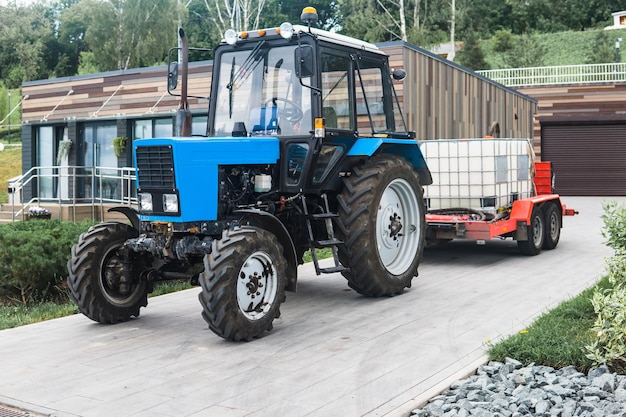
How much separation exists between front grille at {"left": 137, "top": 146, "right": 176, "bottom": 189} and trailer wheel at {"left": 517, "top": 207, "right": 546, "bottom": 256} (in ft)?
22.1

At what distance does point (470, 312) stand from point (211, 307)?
2.88m

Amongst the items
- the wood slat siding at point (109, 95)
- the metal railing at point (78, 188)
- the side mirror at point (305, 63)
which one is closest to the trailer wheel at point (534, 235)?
the side mirror at point (305, 63)

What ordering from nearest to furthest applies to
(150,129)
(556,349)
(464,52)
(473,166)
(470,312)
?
(556,349) < (470,312) < (473,166) < (150,129) < (464,52)

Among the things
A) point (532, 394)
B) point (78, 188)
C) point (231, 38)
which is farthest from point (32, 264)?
point (78, 188)

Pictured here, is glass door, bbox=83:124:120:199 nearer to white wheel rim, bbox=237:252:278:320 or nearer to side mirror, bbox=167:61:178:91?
side mirror, bbox=167:61:178:91

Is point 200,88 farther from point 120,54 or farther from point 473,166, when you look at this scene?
point 120,54

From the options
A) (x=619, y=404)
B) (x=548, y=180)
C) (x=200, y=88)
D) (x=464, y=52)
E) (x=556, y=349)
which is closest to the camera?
(x=619, y=404)

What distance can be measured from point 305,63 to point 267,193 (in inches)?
55.4

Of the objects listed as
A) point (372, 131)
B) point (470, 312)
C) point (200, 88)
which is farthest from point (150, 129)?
point (470, 312)

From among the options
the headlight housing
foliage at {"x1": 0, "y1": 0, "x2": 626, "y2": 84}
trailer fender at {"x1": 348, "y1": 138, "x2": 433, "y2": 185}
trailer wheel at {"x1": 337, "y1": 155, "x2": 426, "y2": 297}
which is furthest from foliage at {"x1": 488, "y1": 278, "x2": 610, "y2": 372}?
foliage at {"x1": 0, "y1": 0, "x2": 626, "y2": 84}

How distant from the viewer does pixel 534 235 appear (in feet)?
38.9

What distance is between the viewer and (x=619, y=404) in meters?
4.55

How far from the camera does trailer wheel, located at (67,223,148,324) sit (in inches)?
274

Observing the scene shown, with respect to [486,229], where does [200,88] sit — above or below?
above
